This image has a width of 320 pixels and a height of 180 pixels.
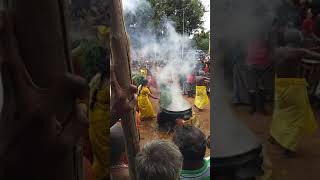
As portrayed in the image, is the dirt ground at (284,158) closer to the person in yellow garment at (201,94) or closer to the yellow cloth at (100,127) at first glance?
the person in yellow garment at (201,94)

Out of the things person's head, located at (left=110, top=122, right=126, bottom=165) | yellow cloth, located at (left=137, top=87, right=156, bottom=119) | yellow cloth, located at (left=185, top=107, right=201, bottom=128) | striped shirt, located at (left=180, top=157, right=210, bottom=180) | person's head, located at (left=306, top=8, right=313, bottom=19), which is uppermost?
person's head, located at (left=306, top=8, right=313, bottom=19)

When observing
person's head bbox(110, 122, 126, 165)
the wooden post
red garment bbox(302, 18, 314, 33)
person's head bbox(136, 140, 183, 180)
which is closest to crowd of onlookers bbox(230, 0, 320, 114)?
red garment bbox(302, 18, 314, 33)

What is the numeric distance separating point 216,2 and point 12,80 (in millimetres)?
2024

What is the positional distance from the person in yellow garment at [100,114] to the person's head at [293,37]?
4.49 ft

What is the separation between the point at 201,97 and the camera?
316 cm

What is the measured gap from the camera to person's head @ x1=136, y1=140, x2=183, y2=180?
10.5 ft

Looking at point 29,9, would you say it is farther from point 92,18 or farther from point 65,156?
point 92,18

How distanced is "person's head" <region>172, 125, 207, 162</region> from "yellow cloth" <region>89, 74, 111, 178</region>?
557mm

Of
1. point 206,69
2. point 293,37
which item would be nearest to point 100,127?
point 206,69

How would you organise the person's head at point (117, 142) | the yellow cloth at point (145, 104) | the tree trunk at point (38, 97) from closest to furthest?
the tree trunk at point (38, 97)
the yellow cloth at point (145, 104)
the person's head at point (117, 142)

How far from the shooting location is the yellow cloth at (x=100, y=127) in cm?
342

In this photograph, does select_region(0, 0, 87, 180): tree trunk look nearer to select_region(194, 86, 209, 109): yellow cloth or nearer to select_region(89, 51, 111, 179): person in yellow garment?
select_region(194, 86, 209, 109): yellow cloth

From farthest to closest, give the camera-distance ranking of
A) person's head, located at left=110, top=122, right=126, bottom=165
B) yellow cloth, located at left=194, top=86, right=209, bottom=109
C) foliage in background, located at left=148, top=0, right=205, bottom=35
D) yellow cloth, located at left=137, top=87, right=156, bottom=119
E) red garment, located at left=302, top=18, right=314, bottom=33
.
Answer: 1. person's head, located at left=110, top=122, right=126, bottom=165
2. yellow cloth, located at left=137, top=87, right=156, bottom=119
3. foliage in background, located at left=148, top=0, right=205, bottom=35
4. yellow cloth, located at left=194, top=86, right=209, bottom=109
5. red garment, located at left=302, top=18, right=314, bottom=33

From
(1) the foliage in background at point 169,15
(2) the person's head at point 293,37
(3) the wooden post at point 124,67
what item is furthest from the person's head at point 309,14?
(3) the wooden post at point 124,67
